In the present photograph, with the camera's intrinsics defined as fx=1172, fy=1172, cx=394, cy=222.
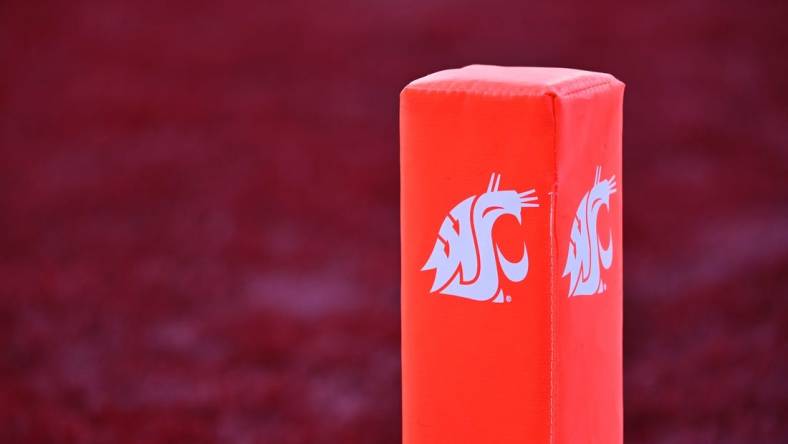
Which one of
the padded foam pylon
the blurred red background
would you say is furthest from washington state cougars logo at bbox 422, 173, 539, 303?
the blurred red background

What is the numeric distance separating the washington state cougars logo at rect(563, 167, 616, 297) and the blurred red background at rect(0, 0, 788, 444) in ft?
6.39

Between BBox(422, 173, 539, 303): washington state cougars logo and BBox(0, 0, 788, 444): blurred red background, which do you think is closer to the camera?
BBox(422, 173, 539, 303): washington state cougars logo

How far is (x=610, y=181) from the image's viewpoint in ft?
5.15

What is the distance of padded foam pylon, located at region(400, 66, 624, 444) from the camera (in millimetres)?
1423

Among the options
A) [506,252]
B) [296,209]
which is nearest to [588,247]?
[506,252]

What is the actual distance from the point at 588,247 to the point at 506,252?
0.42 ft

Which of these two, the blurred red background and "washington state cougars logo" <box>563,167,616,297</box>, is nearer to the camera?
"washington state cougars logo" <box>563,167,616,297</box>

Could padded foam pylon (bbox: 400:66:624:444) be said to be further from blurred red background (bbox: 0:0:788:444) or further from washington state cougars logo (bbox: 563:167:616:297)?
blurred red background (bbox: 0:0:788:444)

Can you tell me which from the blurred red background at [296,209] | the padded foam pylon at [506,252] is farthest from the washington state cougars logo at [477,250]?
the blurred red background at [296,209]

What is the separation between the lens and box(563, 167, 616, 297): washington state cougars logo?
147 centimetres

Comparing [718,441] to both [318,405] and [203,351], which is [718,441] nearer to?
[318,405]

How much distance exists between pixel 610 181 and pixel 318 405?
212 centimetres

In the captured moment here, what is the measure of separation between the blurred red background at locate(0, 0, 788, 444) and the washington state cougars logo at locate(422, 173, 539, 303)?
2.05m

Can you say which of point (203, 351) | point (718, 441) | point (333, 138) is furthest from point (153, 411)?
point (718, 441)
